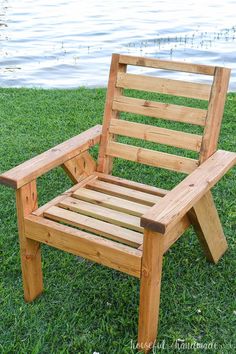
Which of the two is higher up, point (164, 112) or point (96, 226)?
point (164, 112)

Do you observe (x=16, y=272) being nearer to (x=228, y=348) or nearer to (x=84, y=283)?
(x=84, y=283)

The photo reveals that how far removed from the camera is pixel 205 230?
259 centimetres

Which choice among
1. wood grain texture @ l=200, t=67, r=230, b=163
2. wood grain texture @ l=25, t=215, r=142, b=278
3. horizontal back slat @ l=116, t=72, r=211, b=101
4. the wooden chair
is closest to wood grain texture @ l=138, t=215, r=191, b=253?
the wooden chair

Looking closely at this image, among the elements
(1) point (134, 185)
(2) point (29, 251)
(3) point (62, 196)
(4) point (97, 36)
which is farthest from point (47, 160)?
(4) point (97, 36)

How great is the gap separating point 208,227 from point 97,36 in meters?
8.06

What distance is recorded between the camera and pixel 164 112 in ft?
8.77

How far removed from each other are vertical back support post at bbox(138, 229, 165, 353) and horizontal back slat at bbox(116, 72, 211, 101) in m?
0.89

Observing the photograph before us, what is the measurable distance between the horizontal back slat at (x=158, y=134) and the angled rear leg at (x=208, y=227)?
28cm

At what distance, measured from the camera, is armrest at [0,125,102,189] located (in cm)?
220

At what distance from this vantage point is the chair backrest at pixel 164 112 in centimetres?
249

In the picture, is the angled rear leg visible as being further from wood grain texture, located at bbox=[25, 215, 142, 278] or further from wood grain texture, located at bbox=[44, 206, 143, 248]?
wood grain texture, located at bbox=[25, 215, 142, 278]

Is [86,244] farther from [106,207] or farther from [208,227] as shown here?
[208,227]

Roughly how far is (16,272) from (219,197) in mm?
1487

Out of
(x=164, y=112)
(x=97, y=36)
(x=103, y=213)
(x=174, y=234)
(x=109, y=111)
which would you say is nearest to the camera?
(x=174, y=234)
